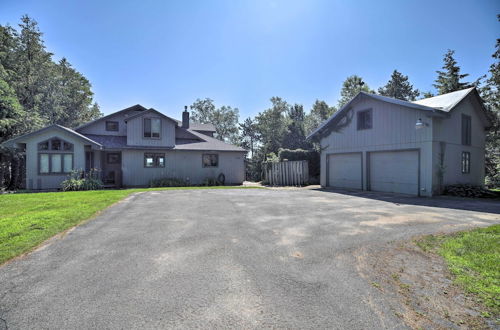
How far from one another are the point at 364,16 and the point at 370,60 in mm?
6276

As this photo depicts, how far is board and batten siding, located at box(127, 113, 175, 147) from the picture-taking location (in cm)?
1772

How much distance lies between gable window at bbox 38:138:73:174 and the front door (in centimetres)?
278

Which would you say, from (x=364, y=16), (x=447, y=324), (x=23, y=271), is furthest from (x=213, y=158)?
(x=447, y=324)

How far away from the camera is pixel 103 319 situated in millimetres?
2221

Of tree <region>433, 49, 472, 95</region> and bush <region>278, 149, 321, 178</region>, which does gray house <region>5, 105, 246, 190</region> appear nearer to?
bush <region>278, 149, 321, 178</region>

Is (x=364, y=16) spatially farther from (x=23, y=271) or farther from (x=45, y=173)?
(x=45, y=173)

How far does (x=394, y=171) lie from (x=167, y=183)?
14132 millimetres

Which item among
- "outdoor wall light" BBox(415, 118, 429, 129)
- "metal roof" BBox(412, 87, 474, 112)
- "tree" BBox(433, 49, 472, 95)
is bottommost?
"outdoor wall light" BBox(415, 118, 429, 129)

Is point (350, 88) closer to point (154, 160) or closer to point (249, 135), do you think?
point (249, 135)

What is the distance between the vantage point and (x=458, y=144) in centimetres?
1245

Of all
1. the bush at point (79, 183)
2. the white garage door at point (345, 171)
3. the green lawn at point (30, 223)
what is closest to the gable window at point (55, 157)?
the bush at point (79, 183)

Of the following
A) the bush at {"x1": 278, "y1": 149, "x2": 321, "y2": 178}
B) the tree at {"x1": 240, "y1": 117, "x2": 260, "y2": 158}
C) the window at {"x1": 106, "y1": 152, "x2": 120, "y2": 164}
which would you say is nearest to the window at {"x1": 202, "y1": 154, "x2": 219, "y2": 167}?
the bush at {"x1": 278, "y1": 149, "x2": 321, "y2": 178}

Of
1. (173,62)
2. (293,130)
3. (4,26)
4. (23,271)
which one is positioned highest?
(4,26)

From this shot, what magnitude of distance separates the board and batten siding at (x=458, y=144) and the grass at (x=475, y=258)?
7342mm
